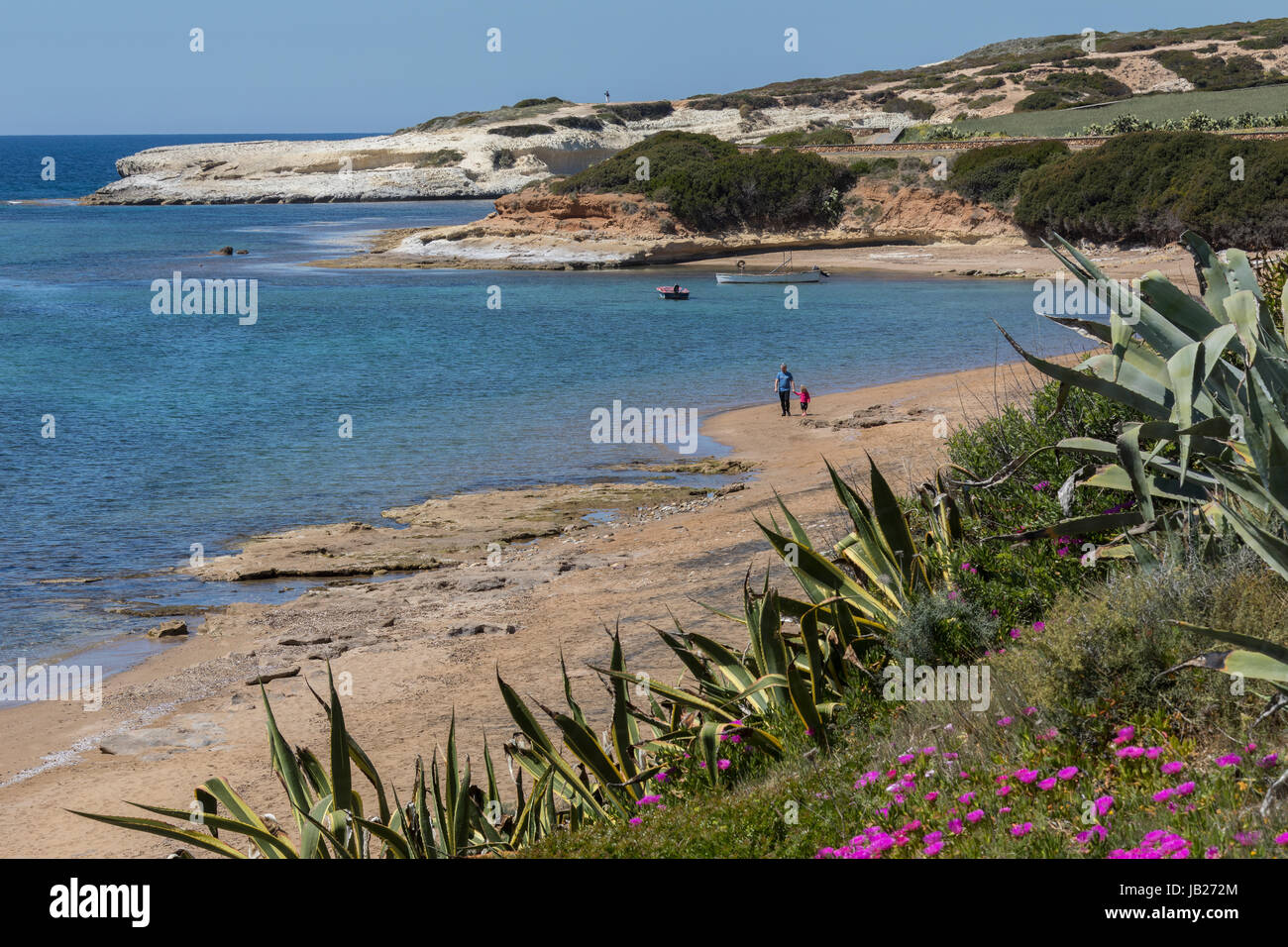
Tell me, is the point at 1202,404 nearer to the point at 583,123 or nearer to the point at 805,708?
the point at 805,708

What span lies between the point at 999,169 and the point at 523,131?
258 ft

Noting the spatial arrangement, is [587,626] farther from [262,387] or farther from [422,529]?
[262,387]

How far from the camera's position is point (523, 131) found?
12750 cm

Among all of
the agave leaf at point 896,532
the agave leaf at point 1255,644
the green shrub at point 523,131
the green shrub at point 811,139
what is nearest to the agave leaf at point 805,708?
the agave leaf at point 896,532

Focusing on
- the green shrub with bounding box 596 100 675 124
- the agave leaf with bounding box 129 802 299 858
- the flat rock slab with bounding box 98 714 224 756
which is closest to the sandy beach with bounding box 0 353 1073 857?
the flat rock slab with bounding box 98 714 224 756

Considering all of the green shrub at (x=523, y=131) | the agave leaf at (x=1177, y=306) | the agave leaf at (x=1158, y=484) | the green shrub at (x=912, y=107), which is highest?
the green shrub at (x=523, y=131)

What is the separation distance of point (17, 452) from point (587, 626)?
16.2 metres

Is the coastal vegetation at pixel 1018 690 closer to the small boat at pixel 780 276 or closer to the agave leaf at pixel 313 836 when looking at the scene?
the agave leaf at pixel 313 836

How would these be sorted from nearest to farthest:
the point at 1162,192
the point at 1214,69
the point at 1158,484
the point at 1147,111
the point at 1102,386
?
the point at 1102,386
the point at 1158,484
the point at 1162,192
the point at 1147,111
the point at 1214,69

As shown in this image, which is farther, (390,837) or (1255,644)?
(390,837)

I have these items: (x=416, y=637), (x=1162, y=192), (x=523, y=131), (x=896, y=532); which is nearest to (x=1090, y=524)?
(x=896, y=532)

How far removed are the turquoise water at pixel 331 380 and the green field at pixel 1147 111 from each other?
30.9 m

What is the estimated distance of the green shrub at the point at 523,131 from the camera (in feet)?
417

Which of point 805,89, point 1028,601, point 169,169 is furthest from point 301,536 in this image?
point 169,169
